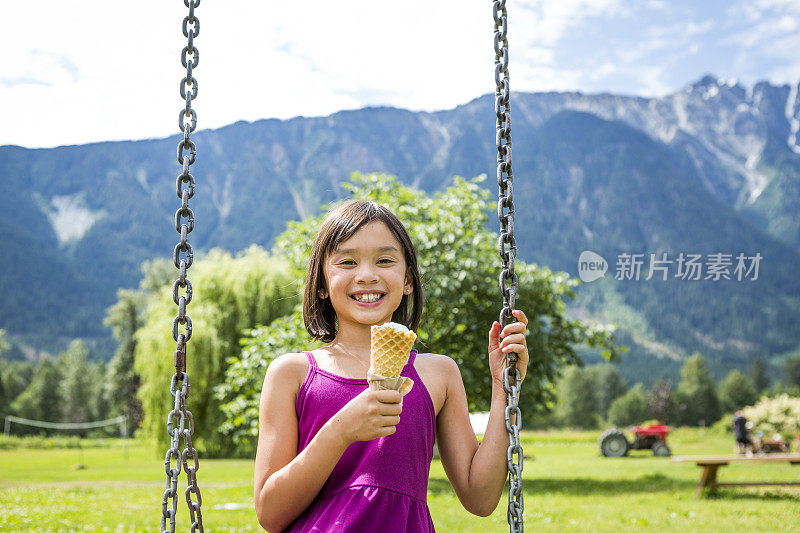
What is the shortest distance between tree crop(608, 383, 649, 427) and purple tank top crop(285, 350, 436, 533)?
59.3 meters

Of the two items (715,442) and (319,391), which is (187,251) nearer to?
(319,391)

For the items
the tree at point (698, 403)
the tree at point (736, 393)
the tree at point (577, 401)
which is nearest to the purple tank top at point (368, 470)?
the tree at point (698, 403)

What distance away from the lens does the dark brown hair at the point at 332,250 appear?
6.81ft

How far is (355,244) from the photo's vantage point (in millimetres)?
2045

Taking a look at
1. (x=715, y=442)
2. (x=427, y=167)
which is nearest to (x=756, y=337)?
(x=427, y=167)

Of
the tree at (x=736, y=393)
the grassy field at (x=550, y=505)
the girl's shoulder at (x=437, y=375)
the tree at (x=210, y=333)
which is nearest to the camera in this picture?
the girl's shoulder at (x=437, y=375)

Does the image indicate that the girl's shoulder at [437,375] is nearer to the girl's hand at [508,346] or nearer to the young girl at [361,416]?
the young girl at [361,416]

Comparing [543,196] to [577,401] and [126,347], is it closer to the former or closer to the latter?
[577,401]

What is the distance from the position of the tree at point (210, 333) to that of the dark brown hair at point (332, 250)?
15.8 metres

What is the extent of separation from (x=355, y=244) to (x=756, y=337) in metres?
112

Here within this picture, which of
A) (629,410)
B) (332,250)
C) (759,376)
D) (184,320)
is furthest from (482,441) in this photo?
(759,376)

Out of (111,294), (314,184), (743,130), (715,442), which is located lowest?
(715,442)

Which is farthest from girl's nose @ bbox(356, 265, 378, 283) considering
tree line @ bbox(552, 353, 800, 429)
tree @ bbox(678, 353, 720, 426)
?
tree @ bbox(678, 353, 720, 426)

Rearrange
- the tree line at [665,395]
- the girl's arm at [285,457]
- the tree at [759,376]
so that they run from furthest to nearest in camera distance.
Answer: the tree at [759,376], the tree line at [665,395], the girl's arm at [285,457]
